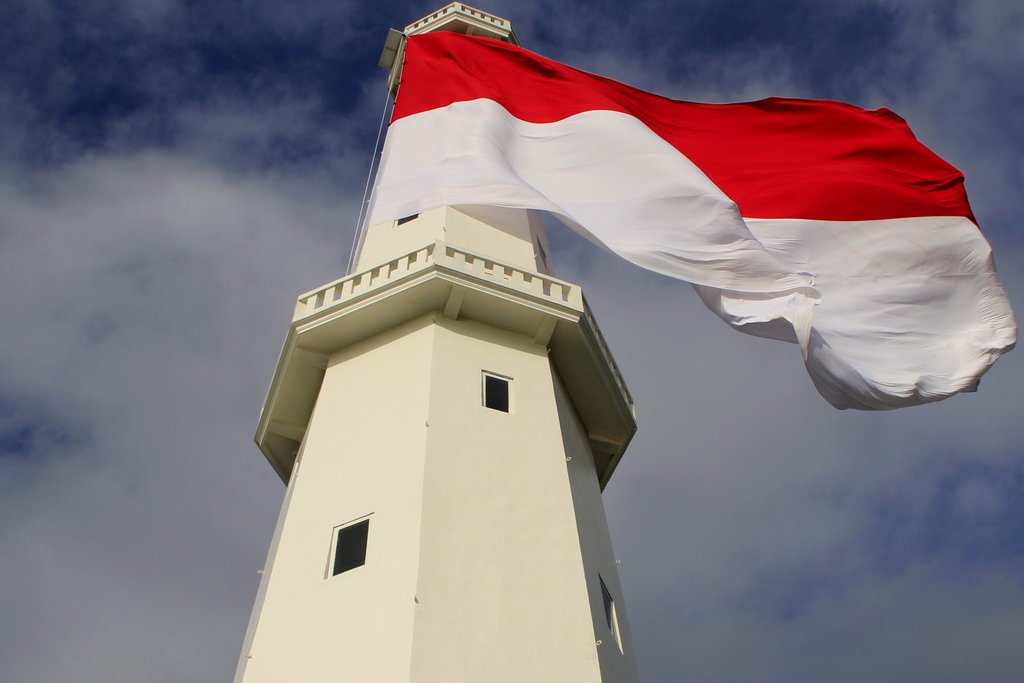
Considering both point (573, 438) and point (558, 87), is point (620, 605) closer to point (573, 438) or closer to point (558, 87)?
point (573, 438)

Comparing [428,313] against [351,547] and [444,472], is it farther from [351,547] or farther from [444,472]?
[351,547]

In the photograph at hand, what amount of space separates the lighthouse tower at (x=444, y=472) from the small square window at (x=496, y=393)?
41 mm

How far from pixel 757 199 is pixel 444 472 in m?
7.63

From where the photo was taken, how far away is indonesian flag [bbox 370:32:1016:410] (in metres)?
17.0

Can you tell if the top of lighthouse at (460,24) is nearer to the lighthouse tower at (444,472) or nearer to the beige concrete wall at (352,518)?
the lighthouse tower at (444,472)

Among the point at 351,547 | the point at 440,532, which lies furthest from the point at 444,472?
the point at 351,547

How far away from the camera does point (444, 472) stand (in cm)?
1728

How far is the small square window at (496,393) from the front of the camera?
19.3 m

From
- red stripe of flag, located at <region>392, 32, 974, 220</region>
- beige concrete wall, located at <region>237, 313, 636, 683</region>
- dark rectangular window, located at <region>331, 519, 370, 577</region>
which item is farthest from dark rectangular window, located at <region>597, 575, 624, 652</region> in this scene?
red stripe of flag, located at <region>392, 32, 974, 220</region>

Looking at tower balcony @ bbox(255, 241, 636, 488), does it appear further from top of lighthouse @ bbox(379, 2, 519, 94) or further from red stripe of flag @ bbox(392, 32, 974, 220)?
top of lighthouse @ bbox(379, 2, 519, 94)

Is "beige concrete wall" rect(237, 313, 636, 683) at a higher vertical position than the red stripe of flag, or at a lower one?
lower

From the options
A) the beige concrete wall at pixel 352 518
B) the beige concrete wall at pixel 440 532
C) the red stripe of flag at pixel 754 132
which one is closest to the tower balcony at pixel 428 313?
the beige concrete wall at pixel 440 532

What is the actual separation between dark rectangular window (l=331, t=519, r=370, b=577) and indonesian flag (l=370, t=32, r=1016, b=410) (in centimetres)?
527

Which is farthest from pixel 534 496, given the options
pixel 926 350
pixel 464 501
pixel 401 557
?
pixel 926 350
